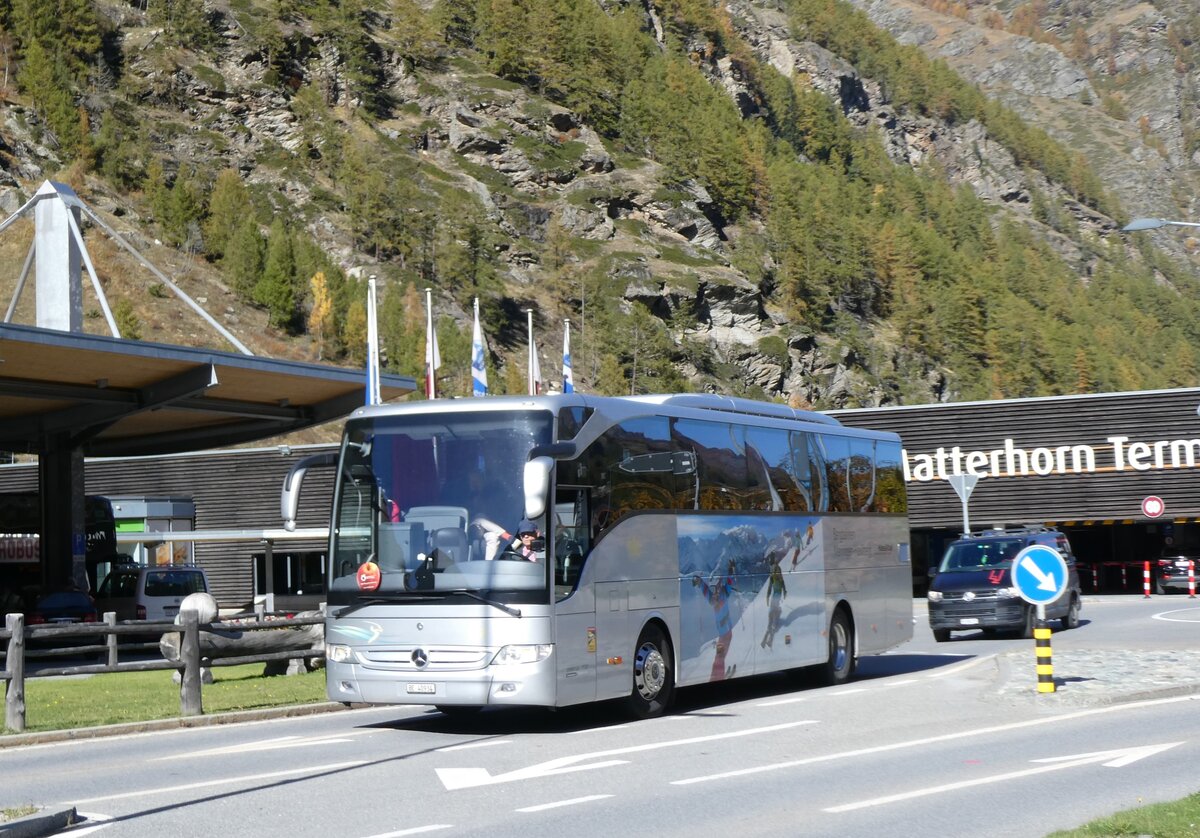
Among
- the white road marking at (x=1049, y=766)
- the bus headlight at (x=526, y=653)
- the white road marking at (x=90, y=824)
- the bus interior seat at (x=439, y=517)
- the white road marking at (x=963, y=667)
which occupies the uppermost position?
the bus interior seat at (x=439, y=517)

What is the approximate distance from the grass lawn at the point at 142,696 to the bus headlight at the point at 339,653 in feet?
9.03

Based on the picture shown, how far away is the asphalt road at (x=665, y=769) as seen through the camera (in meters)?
9.13

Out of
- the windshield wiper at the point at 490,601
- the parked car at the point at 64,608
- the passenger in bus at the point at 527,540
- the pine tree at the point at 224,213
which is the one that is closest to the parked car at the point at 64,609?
the parked car at the point at 64,608

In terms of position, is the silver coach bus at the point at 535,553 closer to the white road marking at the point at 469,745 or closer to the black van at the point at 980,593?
the white road marking at the point at 469,745

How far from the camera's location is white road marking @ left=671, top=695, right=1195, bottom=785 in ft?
36.4

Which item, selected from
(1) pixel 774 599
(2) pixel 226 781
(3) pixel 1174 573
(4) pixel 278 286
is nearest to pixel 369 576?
(2) pixel 226 781

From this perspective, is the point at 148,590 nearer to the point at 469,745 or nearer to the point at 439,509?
the point at 439,509

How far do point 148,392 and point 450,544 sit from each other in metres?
18.0

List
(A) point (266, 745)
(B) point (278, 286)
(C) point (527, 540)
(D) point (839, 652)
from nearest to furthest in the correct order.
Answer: (C) point (527, 540)
(A) point (266, 745)
(D) point (839, 652)
(B) point (278, 286)

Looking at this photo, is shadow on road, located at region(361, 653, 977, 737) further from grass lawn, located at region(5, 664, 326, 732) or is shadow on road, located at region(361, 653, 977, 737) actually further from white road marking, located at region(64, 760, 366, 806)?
white road marking, located at region(64, 760, 366, 806)

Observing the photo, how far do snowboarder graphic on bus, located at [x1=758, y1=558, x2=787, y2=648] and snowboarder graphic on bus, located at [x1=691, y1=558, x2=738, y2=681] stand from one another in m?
0.91

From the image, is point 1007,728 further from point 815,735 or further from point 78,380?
point 78,380

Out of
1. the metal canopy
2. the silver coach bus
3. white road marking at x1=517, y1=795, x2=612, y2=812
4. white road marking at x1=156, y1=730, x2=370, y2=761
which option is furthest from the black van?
white road marking at x1=517, y1=795, x2=612, y2=812

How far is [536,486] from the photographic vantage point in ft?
40.0
